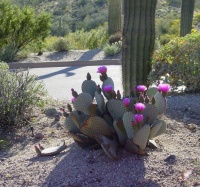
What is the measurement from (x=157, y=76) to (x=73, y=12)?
1549 inches

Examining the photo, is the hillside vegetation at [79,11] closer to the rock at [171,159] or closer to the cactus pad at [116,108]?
the cactus pad at [116,108]

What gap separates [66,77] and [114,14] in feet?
24.5

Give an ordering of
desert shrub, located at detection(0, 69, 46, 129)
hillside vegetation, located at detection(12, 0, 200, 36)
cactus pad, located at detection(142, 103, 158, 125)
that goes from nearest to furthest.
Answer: cactus pad, located at detection(142, 103, 158, 125) < desert shrub, located at detection(0, 69, 46, 129) < hillside vegetation, located at detection(12, 0, 200, 36)

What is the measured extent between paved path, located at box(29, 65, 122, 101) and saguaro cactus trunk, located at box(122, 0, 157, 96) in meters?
3.91

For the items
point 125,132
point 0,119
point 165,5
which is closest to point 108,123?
point 125,132

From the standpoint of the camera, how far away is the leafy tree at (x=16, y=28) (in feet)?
58.1

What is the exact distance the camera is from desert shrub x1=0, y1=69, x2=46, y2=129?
6.28 metres

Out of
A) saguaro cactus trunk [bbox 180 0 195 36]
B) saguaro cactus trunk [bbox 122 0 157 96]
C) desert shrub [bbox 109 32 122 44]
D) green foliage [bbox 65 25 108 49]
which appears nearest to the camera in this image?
saguaro cactus trunk [bbox 122 0 157 96]

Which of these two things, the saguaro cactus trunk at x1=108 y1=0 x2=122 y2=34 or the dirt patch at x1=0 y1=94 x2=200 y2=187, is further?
the saguaro cactus trunk at x1=108 y1=0 x2=122 y2=34

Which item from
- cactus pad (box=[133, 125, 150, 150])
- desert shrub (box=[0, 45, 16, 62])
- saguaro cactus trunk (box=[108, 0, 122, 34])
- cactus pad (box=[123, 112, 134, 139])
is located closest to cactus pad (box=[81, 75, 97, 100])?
cactus pad (box=[123, 112, 134, 139])

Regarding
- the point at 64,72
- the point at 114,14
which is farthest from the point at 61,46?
the point at 64,72

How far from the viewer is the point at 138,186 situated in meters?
4.01

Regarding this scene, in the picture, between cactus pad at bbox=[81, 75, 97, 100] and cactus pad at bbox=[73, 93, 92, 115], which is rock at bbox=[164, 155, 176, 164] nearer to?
cactus pad at bbox=[73, 93, 92, 115]

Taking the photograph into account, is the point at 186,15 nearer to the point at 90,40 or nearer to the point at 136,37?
the point at 90,40
